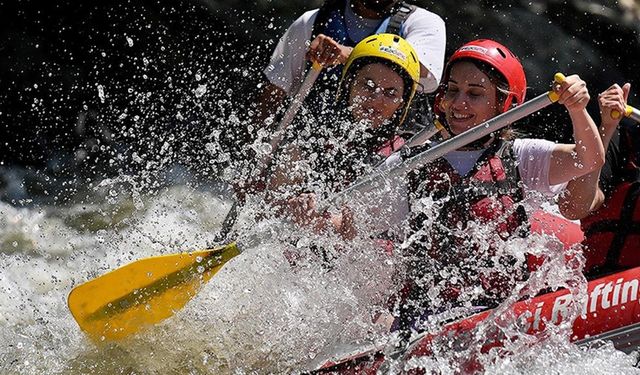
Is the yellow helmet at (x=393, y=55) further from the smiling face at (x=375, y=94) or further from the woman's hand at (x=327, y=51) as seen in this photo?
the woman's hand at (x=327, y=51)

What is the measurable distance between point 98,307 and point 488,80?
1.73m

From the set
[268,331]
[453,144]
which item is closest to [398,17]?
[453,144]

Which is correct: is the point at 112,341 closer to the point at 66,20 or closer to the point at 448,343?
the point at 448,343

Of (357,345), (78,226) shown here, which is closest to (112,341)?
(357,345)

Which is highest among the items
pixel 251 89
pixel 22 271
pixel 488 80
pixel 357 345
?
pixel 488 80

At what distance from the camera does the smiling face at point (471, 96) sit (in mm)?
3348

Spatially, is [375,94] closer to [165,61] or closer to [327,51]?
[327,51]

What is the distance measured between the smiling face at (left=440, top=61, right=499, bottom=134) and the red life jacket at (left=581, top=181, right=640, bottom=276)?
2.15ft

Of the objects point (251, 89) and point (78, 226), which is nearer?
point (78, 226)

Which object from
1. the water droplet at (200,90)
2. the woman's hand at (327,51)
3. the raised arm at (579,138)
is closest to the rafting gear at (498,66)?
the raised arm at (579,138)

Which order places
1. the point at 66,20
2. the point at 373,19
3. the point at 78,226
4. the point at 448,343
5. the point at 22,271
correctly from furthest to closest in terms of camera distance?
the point at 66,20 → the point at 78,226 → the point at 22,271 → the point at 373,19 → the point at 448,343

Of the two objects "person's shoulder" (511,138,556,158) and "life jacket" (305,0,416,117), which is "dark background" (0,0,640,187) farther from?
"person's shoulder" (511,138,556,158)

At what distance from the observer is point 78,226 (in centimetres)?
577

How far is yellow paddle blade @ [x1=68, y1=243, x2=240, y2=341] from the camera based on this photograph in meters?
3.72
